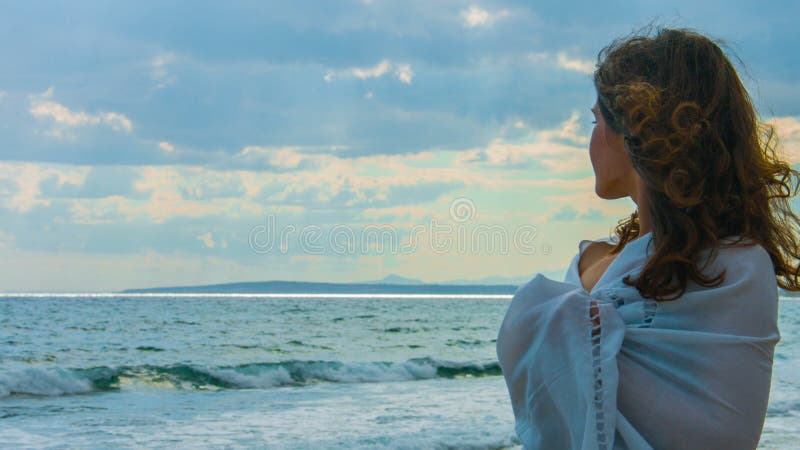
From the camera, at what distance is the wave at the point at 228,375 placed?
43.0 feet

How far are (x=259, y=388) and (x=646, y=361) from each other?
515 inches

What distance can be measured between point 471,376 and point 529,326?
560 inches

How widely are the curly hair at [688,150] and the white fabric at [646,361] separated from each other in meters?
0.03

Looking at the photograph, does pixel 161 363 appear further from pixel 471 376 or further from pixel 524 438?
pixel 524 438

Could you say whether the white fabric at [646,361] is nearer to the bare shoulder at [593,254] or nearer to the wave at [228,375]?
the bare shoulder at [593,254]

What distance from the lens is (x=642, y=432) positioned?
99cm

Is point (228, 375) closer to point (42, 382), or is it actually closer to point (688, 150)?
point (42, 382)

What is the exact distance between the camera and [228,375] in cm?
1426

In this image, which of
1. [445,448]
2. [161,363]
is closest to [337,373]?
[161,363]

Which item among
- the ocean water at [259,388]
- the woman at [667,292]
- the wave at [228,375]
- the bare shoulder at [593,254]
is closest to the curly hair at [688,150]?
the woman at [667,292]

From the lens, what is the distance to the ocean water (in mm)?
8289

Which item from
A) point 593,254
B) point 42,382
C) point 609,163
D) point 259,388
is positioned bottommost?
point 259,388

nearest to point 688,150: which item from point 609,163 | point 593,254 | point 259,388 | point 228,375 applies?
point 609,163

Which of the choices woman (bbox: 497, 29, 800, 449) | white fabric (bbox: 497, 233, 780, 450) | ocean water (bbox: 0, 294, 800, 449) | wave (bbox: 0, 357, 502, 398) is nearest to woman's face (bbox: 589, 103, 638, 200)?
woman (bbox: 497, 29, 800, 449)
